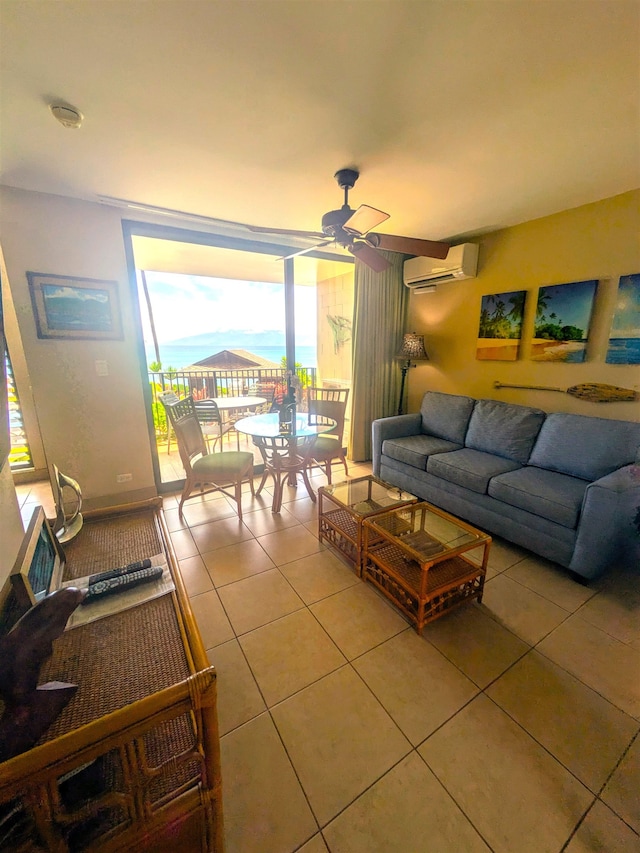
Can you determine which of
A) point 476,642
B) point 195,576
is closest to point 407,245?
point 476,642

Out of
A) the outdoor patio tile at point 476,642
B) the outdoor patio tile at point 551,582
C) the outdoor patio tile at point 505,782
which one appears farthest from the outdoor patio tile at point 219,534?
the outdoor patio tile at point 551,582

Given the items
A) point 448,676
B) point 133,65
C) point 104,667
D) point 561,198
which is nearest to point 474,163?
point 561,198

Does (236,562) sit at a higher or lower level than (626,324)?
lower

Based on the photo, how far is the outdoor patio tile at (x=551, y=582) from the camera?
6.15ft

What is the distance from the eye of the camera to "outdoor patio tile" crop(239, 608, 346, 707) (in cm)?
142

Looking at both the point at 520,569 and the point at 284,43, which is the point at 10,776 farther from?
the point at 520,569

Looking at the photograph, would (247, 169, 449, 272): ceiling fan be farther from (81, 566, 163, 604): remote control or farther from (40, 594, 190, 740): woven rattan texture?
(40, 594, 190, 740): woven rattan texture

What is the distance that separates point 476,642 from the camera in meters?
1.61

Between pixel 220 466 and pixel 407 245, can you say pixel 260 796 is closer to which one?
pixel 220 466

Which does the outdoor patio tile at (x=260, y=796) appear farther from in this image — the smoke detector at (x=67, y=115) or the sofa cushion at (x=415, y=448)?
the smoke detector at (x=67, y=115)

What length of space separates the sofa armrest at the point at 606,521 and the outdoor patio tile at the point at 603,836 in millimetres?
1165

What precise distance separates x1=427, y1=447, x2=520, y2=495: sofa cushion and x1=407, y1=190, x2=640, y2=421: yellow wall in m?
0.74

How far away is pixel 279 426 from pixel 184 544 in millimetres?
1184

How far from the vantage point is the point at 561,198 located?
7.86 feet
